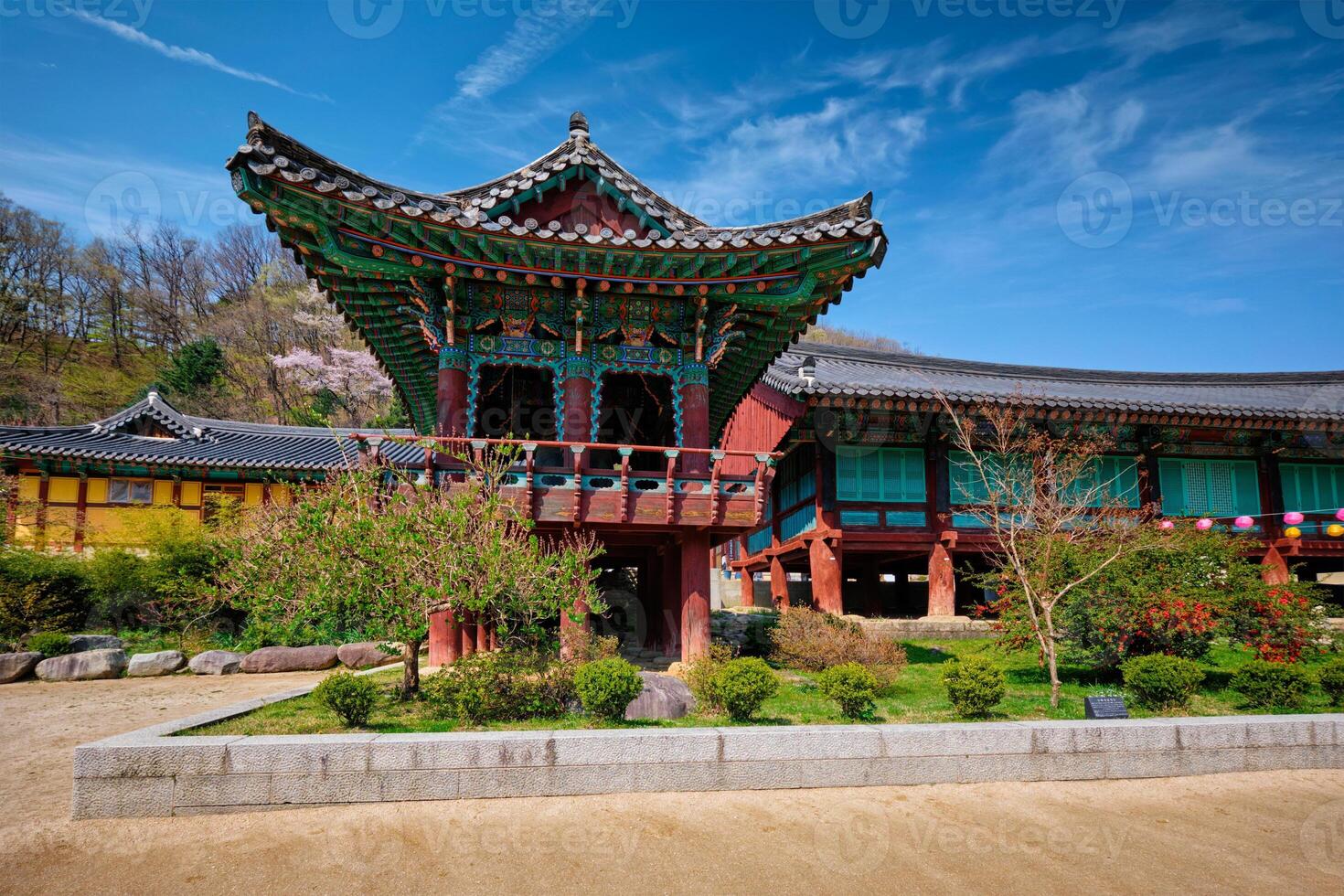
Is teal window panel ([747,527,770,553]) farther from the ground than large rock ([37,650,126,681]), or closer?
farther from the ground

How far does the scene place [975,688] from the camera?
7977mm

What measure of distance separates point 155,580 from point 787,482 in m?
15.7

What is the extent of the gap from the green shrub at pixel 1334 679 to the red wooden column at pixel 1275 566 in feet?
37.9

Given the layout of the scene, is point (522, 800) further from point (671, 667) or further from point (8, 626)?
point (8, 626)

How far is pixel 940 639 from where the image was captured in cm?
1588

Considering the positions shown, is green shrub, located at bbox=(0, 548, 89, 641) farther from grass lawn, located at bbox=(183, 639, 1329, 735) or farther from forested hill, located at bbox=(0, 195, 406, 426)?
forested hill, located at bbox=(0, 195, 406, 426)

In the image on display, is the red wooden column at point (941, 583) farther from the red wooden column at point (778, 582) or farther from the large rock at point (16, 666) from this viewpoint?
the large rock at point (16, 666)

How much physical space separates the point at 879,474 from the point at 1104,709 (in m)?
10.4

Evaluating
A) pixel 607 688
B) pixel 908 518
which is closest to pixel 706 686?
pixel 607 688

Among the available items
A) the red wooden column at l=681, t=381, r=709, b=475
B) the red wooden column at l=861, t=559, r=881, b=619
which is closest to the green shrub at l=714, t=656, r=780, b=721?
the red wooden column at l=681, t=381, r=709, b=475

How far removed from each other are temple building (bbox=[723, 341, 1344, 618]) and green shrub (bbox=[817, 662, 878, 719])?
822cm

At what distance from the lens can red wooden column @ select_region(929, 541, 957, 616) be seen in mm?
16922

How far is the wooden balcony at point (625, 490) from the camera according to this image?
423 inches

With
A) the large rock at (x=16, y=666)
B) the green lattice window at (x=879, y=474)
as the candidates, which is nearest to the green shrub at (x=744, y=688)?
the green lattice window at (x=879, y=474)
